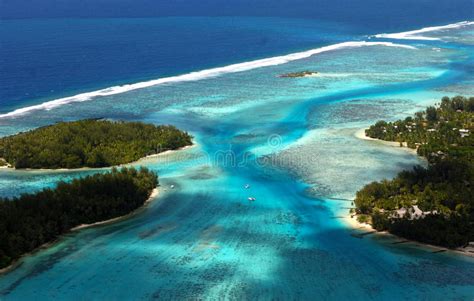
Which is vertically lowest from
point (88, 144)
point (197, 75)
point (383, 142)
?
point (383, 142)

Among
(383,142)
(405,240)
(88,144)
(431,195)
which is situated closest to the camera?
(405,240)

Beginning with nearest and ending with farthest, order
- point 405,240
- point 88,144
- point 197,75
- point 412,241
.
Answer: point 412,241, point 405,240, point 88,144, point 197,75

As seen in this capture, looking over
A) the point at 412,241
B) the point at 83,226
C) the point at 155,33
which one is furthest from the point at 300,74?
the point at 83,226

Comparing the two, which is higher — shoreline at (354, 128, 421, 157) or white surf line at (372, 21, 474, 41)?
white surf line at (372, 21, 474, 41)

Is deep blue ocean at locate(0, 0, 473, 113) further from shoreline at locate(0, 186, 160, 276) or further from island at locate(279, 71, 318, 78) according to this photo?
shoreline at locate(0, 186, 160, 276)

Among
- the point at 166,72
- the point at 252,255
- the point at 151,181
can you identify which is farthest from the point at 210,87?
the point at 252,255

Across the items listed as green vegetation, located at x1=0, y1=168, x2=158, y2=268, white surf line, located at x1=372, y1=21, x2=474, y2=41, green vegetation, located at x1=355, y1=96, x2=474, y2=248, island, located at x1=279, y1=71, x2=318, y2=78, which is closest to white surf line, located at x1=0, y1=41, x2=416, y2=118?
island, located at x1=279, y1=71, x2=318, y2=78

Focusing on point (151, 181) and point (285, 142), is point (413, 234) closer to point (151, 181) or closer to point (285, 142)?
point (151, 181)

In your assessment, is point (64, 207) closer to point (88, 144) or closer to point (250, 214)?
point (250, 214)
